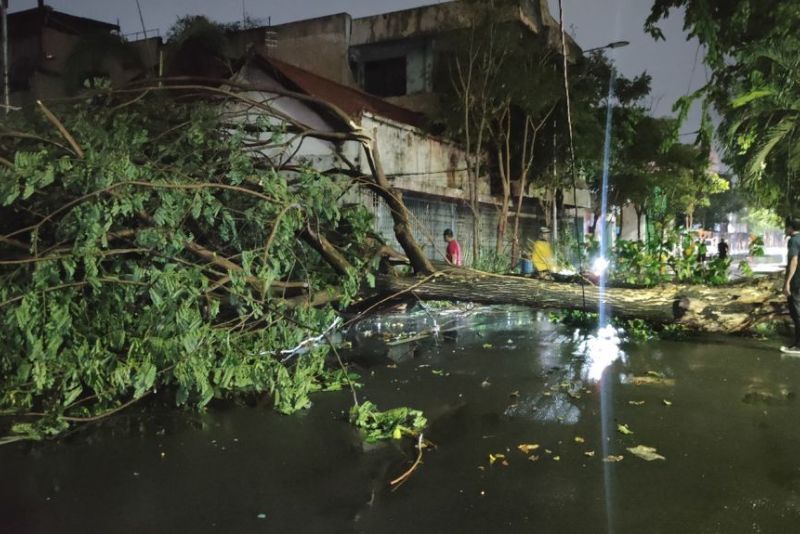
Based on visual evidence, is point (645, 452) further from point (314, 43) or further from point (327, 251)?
point (314, 43)

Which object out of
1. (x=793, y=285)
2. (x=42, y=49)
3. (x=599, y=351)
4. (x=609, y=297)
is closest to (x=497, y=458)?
(x=609, y=297)

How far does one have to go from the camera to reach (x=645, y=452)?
12.9ft

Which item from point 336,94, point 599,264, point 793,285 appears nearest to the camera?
point 793,285

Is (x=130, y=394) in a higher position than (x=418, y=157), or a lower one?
lower

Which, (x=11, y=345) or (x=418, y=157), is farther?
(x=418, y=157)

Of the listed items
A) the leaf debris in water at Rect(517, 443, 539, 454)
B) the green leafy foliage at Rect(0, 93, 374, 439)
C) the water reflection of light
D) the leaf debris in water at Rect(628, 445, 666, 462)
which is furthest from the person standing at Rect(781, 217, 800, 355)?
the green leafy foliage at Rect(0, 93, 374, 439)

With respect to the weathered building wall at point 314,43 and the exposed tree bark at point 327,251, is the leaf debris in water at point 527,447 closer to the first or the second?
the exposed tree bark at point 327,251

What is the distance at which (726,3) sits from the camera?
8.50 m

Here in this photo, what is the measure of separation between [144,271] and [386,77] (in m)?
16.6

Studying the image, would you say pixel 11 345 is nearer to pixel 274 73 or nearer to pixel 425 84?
pixel 274 73

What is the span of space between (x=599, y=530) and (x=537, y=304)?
3614 mm

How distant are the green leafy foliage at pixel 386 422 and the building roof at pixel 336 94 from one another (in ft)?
28.2

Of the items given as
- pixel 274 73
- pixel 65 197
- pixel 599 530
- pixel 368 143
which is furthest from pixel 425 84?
pixel 599 530

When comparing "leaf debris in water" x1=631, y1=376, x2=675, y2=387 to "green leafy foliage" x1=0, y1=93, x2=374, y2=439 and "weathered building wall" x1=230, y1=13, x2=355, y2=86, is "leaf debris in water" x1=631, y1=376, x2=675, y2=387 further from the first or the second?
"weathered building wall" x1=230, y1=13, x2=355, y2=86
